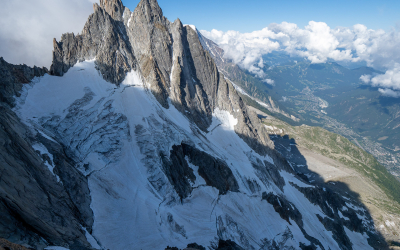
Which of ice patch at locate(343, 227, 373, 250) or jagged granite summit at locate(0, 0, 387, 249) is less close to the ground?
jagged granite summit at locate(0, 0, 387, 249)

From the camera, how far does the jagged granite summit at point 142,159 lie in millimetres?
29169

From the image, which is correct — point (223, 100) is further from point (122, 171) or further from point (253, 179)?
point (122, 171)

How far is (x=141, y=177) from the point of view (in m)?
45.8

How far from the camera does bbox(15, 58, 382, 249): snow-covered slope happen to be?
126 ft

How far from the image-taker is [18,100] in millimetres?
48375

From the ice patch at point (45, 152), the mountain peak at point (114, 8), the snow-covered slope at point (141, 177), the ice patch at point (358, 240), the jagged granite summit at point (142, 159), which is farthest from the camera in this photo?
the ice patch at point (358, 240)

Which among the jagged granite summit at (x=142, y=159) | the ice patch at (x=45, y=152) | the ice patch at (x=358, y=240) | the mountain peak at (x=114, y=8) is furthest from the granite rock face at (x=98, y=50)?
the ice patch at (x=358, y=240)

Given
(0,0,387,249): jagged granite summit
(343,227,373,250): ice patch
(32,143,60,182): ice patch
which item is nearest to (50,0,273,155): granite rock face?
(0,0,387,249): jagged granite summit

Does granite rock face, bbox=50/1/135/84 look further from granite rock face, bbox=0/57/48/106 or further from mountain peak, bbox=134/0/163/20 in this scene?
mountain peak, bbox=134/0/163/20

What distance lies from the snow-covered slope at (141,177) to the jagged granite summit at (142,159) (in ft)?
0.87

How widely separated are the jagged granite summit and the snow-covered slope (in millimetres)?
264

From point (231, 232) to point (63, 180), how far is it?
37.8 m

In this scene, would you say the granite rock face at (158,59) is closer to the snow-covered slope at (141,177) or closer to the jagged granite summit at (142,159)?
the jagged granite summit at (142,159)

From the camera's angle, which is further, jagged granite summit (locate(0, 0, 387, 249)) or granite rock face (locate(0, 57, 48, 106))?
granite rock face (locate(0, 57, 48, 106))
